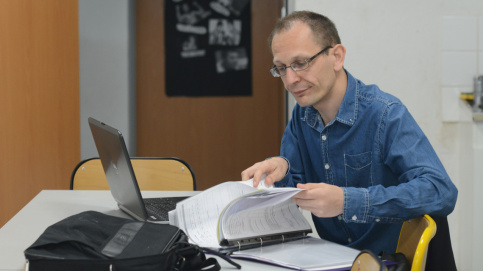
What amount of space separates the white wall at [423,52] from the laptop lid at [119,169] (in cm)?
174

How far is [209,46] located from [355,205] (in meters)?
3.48

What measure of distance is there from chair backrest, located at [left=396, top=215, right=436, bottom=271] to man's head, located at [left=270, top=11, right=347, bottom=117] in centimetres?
46

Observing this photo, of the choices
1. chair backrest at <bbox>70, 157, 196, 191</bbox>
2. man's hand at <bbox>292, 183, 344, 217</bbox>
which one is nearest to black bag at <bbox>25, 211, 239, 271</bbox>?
man's hand at <bbox>292, 183, 344, 217</bbox>

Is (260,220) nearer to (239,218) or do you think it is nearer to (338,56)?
(239,218)

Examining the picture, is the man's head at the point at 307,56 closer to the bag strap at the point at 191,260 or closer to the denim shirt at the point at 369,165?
the denim shirt at the point at 369,165

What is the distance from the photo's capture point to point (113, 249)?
47.4 inches

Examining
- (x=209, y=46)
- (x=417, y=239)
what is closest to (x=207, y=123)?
(x=209, y=46)

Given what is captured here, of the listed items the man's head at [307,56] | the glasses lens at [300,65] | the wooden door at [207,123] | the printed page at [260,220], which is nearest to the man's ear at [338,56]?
the man's head at [307,56]

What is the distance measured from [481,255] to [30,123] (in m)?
2.40

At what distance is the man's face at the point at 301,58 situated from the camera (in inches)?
63.5

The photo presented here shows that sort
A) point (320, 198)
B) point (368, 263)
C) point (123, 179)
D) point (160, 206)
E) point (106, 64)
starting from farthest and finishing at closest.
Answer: point (106, 64) → point (160, 206) → point (123, 179) → point (320, 198) → point (368, 263)

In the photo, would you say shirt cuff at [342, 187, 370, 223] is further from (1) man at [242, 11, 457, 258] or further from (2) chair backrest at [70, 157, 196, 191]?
(2) chair backrest at [70, 157, 196, 191]

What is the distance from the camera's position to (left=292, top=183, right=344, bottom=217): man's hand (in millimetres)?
1327

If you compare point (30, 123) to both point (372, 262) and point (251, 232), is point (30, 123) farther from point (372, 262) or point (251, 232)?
point (372, 262)
